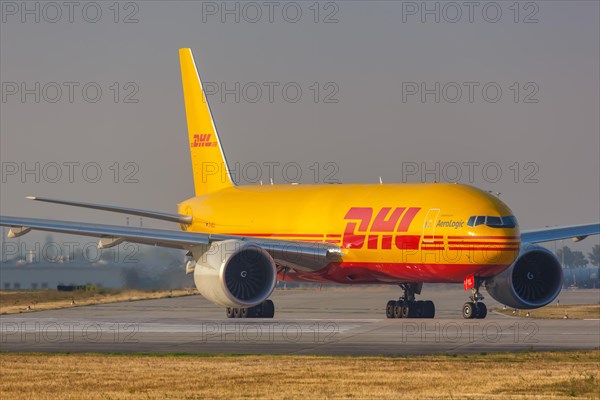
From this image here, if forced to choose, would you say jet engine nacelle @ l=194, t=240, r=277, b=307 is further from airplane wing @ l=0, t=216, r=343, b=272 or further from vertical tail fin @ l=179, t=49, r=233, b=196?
vertical tail fin @ l=179, t=49, r=233, b=196

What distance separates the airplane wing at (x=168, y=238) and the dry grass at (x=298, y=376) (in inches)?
487

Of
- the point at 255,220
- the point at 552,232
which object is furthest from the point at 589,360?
the point at 255,220

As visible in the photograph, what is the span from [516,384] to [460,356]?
467cm

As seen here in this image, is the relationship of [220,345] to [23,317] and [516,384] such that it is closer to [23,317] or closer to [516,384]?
[516,384]

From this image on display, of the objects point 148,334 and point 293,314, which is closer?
point 148,334

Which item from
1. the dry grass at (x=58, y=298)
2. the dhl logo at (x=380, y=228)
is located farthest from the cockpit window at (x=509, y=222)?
the dry grass at (x=58, y=298)

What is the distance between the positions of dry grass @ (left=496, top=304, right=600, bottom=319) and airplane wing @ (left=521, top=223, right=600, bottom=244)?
2442 millimetres

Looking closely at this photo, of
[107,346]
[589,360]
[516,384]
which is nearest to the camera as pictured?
[516,384]

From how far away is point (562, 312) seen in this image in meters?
42.7

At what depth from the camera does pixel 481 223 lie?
35.1 meters

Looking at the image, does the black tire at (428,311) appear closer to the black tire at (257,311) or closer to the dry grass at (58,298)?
the black tire at (257,311)

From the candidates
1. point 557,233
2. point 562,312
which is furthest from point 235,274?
point 562,312

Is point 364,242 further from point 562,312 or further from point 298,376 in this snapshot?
point 298,376

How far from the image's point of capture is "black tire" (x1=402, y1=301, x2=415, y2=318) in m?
38.3
